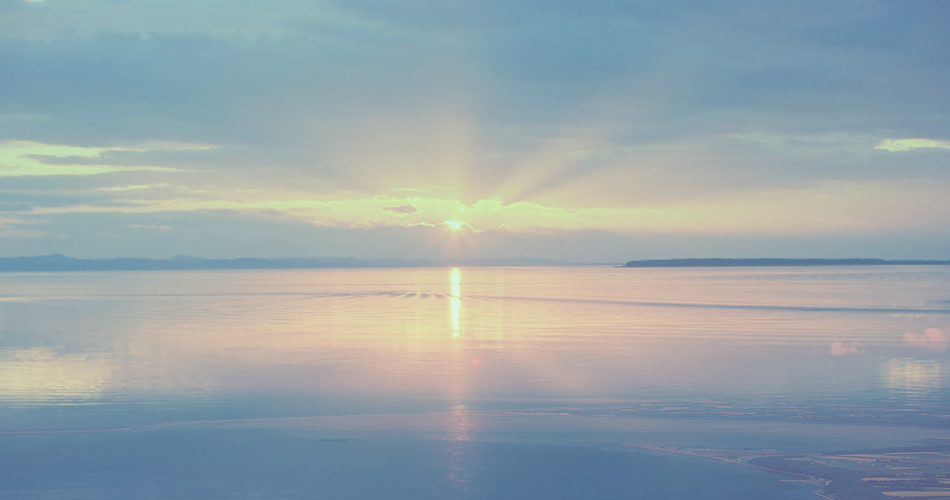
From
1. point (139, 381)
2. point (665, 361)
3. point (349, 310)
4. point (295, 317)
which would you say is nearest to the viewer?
point (139, 381)

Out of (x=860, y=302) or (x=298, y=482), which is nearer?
(x=298, y=482)

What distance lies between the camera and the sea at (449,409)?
10.9 meters

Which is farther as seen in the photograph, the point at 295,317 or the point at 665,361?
the point at 295,317

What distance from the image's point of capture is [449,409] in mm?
15266

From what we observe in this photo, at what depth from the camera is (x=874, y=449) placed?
1191 cm

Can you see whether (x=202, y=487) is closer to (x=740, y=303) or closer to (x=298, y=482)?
(x=298, y=482)

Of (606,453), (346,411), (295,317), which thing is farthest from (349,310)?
(606,453)

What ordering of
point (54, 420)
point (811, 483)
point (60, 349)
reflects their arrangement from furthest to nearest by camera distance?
1. point (60, 349)
2. point (54, 420)
3. point (811, 483)

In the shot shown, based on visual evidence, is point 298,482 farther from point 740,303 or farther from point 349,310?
point 740,303

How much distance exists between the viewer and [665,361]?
21.9 meters

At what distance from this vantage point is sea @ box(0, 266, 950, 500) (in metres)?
10.9

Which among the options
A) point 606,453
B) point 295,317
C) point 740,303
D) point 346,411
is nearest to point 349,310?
point 295,317

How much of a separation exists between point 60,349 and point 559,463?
1988 cm

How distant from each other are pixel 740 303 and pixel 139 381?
40845mm
